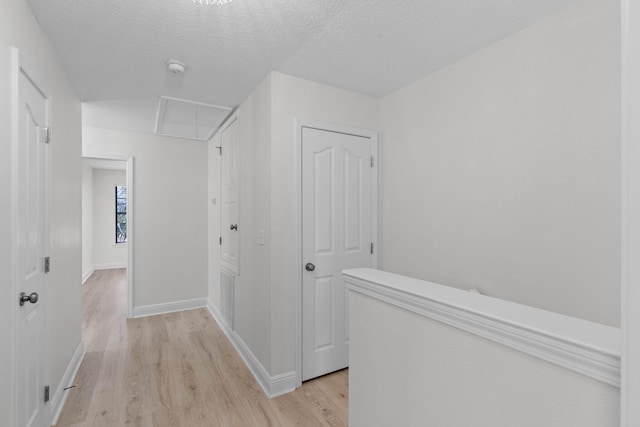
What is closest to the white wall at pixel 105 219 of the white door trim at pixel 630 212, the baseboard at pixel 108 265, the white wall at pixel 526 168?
the baseboard at pixel 108 265

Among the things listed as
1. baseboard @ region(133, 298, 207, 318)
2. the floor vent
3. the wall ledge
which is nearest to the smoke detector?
the floor vent

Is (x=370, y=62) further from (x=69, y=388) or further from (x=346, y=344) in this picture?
(x=69, y=388)


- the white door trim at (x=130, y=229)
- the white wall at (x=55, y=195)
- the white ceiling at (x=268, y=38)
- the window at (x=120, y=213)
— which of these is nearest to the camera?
the white wall at (x=55, y=195)

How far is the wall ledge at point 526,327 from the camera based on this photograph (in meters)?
0.68

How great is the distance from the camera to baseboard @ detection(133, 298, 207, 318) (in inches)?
158

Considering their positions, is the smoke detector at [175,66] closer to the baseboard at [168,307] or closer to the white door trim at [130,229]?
the white door trim at [130,229]

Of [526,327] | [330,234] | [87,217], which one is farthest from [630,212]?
[87,217]

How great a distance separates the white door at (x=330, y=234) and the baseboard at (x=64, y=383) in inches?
65.8

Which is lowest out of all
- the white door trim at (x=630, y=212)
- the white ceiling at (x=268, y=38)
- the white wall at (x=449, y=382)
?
the white wall at (x=449, y=382)

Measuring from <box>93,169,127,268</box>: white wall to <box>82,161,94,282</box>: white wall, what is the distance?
171mm

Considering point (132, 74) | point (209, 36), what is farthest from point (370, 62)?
point (132, 74)

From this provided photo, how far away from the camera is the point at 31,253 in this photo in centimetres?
168

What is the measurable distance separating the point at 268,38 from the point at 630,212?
6.48 feet

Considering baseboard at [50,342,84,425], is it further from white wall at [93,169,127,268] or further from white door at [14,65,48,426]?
white wall at [93,169,127,268]
